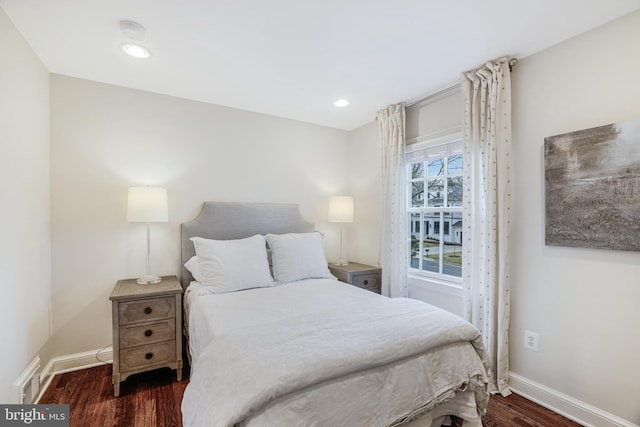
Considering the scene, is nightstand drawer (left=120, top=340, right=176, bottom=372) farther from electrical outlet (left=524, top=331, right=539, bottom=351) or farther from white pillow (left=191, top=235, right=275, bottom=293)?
electrical outlet (left=524, top=331, right=539, bottom=351)

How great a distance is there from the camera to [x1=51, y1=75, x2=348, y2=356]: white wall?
2.41 meters

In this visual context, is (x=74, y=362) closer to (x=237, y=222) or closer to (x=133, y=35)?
(x=237, y=222)

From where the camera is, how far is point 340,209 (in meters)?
3.45

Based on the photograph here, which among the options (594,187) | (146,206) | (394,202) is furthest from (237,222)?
(594,187)

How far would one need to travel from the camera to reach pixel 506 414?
1934mm

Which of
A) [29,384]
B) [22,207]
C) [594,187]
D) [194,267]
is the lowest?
[29,384]

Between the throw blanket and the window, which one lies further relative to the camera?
the window

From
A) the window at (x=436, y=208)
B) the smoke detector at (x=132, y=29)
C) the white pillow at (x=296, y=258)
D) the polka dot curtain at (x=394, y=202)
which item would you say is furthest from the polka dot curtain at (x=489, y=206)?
the smoke detector at (x=132, y=29)

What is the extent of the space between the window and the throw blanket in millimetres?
1219

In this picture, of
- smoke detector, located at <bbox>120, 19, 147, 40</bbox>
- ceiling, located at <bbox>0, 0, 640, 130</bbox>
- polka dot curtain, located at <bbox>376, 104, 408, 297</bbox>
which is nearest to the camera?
ceiling, located at <bbox>0, 0, 640, 130</bbox>

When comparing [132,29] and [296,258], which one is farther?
[296,258]

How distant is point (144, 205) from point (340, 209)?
197 centimetres

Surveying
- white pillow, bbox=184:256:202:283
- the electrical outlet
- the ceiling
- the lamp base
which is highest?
the ceiling

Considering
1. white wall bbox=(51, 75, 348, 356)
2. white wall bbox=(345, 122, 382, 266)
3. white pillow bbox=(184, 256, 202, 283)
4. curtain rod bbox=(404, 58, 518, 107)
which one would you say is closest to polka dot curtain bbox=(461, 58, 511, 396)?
curtain rod bbox=(404, 58, 518, 107)
